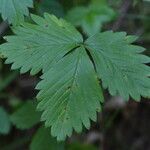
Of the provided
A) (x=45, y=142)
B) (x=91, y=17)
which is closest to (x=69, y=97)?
(x=45, y=142)

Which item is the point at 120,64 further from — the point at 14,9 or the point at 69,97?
the point at 14,9

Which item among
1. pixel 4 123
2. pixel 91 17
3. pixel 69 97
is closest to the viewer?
pixel 69 97

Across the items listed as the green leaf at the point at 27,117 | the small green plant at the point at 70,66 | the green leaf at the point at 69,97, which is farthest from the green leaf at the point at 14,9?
the green leaf at the point at 27,117

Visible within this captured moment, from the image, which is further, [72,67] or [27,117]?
[27,117]

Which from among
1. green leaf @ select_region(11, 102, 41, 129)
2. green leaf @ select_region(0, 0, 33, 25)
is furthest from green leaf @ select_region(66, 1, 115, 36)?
green leaf @ select_region(0, 0, 33, 25)

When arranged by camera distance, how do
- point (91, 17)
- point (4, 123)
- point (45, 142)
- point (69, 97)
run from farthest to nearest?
point (91, 17), point (4, 123), point (45, 142), point (69, 97)

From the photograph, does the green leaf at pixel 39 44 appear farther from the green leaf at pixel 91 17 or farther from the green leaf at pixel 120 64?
the green leaf at pixel 91 17

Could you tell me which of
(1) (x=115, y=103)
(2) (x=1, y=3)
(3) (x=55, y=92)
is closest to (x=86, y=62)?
(3) (x=55, y=92)

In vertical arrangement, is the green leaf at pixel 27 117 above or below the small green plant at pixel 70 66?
below
